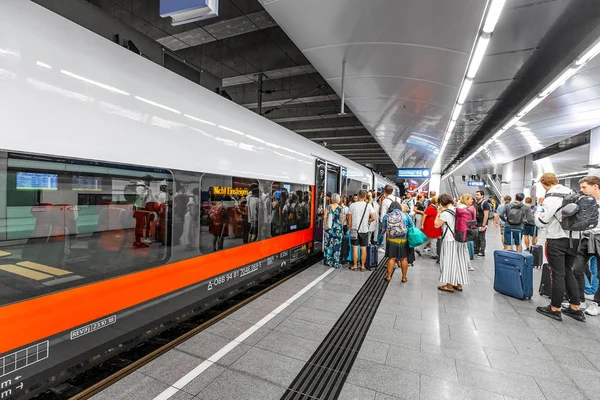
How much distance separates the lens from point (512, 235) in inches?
291

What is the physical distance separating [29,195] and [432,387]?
3.44 meters

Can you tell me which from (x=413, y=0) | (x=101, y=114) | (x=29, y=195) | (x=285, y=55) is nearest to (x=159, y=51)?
(x=101, y=114)

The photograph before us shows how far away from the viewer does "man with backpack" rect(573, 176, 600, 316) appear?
13.1ft

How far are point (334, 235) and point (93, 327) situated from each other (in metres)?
4.97

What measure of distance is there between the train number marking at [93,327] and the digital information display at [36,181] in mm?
1062

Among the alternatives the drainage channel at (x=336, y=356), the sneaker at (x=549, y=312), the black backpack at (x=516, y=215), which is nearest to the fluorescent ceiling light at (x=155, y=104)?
the drainage channel at (x=336, y=356)

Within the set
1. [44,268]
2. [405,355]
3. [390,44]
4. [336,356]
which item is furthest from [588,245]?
[44,268]

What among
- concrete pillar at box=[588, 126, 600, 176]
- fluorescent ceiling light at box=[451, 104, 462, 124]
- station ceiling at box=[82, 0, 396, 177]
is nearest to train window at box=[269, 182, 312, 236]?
station ceiling at box=[82, 0, 396, 177]

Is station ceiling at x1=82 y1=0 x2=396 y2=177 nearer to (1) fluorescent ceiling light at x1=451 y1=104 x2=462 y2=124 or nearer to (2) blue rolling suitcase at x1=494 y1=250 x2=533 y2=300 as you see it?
(1) fluorescent ceiling light at x1=451 y1=104 x2=462 y2=124

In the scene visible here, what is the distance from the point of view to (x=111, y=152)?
94.5 inches

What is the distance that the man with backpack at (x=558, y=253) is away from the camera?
396cm

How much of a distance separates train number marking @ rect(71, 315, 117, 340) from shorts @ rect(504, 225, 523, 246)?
8240mm

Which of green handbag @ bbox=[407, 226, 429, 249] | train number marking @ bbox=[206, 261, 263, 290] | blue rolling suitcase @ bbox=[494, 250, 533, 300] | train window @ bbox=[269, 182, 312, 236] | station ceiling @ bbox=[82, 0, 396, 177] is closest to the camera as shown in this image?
train number marking @ bbox=[206, 261, 263, 290]

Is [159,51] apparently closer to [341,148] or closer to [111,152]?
[111,152]
